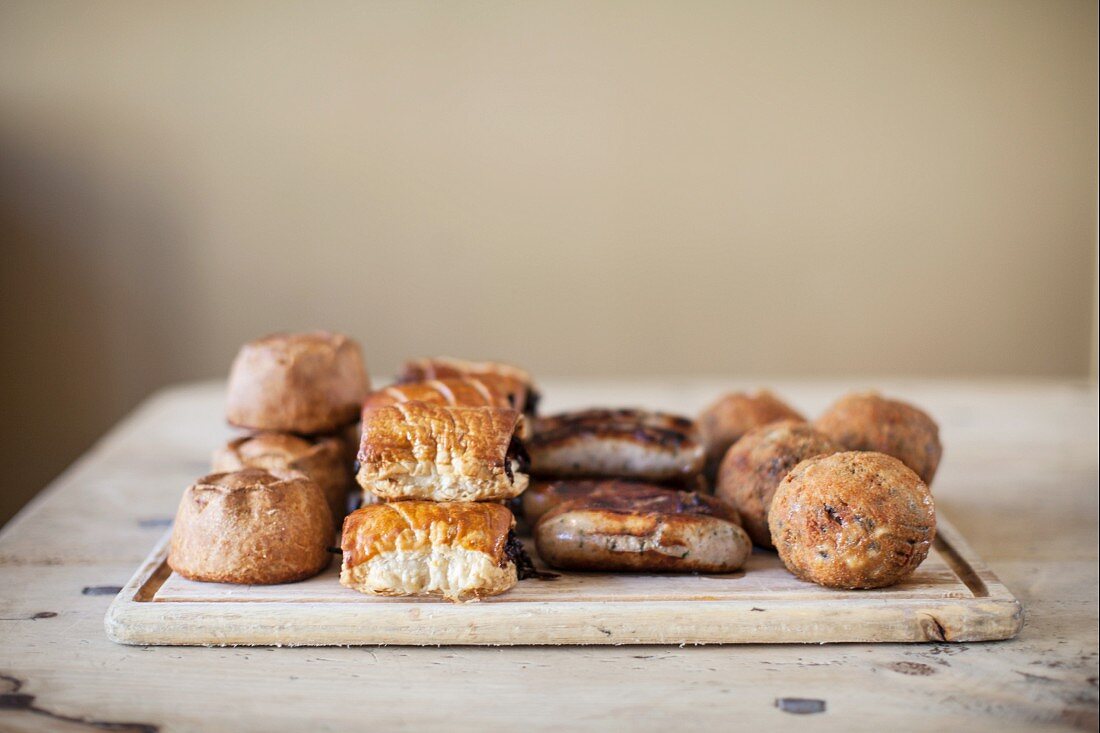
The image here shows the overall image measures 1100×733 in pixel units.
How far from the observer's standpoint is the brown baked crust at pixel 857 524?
1.81m

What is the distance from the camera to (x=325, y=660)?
1.71 meters

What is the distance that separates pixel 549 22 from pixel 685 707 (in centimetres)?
476

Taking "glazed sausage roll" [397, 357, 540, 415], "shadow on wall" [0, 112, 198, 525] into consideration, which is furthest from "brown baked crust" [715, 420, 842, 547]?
"shadow on wall" [0, 112, 198, 525]

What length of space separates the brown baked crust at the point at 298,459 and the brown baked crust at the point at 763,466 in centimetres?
80

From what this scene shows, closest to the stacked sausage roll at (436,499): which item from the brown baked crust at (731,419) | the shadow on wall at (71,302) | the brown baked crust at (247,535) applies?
the brown baked crust at (247,535)

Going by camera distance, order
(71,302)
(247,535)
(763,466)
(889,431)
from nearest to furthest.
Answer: (247,535) → (763,466) → (889,431) → (71,302)

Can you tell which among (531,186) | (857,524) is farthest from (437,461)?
(531,186)

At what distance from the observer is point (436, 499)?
196cm

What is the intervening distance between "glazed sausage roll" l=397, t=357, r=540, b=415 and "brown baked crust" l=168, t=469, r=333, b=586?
647 millimetres

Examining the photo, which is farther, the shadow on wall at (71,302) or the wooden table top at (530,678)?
the shadow on wall at (71,302)

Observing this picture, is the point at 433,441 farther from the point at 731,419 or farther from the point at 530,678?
the point at 731,419

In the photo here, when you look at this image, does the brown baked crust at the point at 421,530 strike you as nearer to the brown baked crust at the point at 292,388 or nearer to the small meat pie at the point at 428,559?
the small meat pie at the point at 428,559

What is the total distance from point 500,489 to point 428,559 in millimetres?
223

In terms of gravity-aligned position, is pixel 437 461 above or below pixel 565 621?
above
